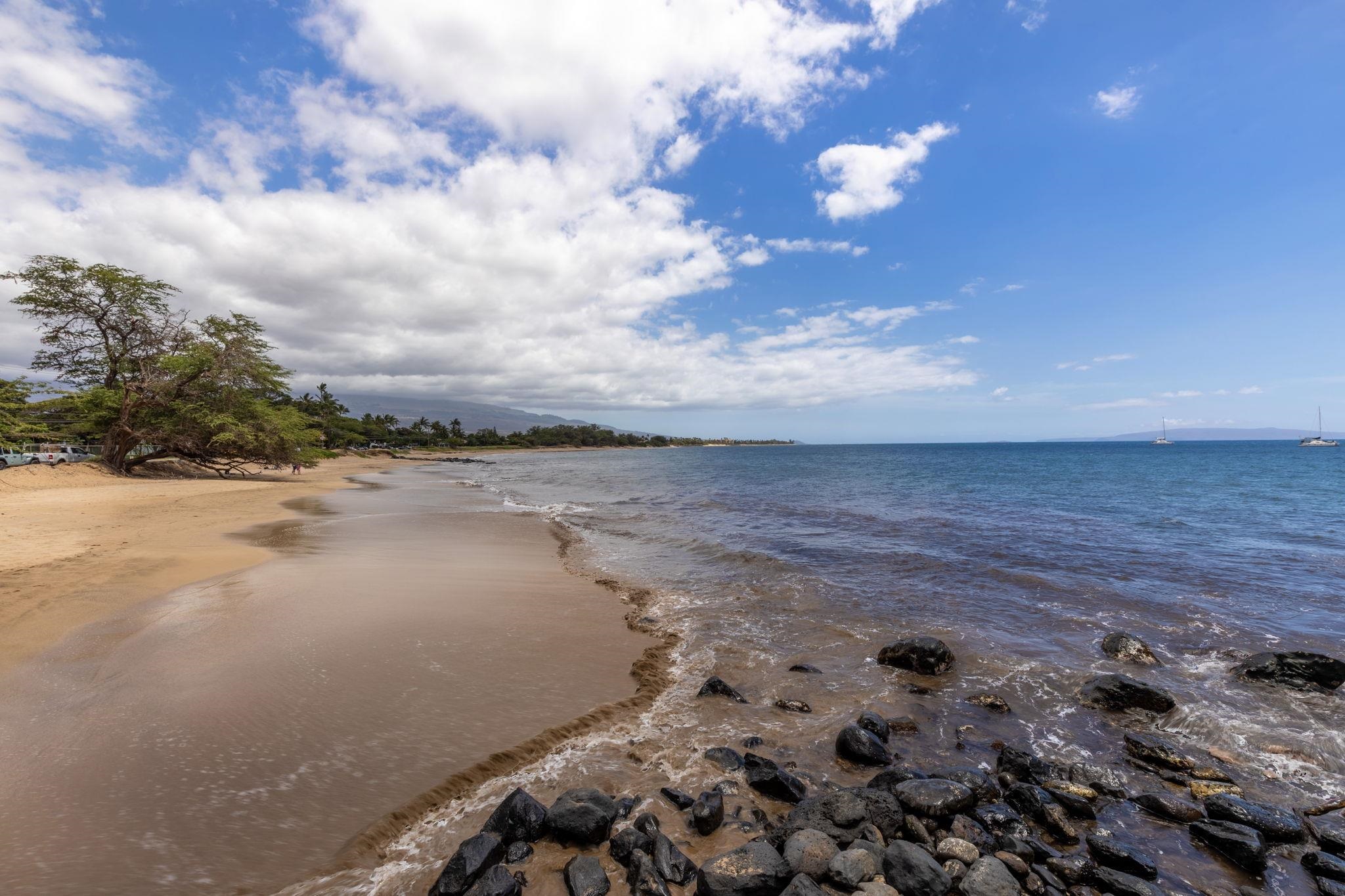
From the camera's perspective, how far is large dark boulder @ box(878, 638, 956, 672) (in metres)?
7.79

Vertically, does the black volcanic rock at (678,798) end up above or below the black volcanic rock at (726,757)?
above

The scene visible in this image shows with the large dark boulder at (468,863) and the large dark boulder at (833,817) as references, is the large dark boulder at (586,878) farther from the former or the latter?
the large dark boulder at (833,817)

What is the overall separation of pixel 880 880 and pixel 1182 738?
5110 mm

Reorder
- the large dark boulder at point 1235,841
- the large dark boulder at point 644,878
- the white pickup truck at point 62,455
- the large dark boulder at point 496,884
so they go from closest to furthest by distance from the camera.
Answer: the large dark boulder at point 496,884
the large dark boulder at point 644,878
the large dark boulder at point 1235,841
the white pickup truck at point 62,455

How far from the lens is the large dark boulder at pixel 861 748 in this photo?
17.7 ft

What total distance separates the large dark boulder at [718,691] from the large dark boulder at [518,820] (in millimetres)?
3108

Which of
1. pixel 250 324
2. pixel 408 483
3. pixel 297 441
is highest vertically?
pixel 250 324

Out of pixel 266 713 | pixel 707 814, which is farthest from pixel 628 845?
pixel 266 713

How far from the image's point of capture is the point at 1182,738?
239 inches

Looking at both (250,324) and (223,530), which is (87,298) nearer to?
(250,324)

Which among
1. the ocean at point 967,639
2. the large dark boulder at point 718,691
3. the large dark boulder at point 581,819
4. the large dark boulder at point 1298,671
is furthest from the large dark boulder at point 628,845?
the large dark boulder at point 1298,671

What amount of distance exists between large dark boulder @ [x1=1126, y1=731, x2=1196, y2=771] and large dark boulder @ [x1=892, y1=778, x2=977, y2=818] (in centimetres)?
251

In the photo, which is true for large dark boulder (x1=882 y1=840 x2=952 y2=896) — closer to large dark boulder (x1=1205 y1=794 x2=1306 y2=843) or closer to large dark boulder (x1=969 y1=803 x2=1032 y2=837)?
large dark boulder (x1=969 y1=803 x2=1032 y2=837)

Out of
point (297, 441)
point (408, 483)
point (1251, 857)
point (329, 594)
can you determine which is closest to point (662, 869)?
point (1251, 857)
